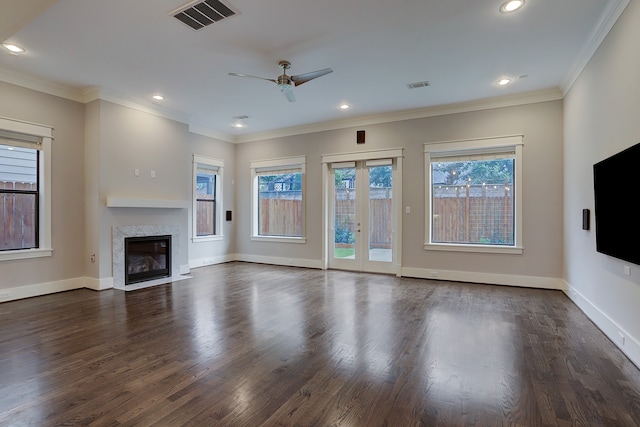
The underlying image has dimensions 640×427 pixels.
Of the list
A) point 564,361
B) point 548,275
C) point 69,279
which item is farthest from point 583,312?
point 69,279

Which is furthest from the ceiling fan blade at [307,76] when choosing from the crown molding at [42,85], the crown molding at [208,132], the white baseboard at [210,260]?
the white baseboard at [210,260]

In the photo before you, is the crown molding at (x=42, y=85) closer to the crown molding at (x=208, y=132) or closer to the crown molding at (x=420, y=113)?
the crown molding at (x=208, y=132)

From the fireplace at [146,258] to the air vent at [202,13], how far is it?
3.78 meters

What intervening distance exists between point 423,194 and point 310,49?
3.45 meters

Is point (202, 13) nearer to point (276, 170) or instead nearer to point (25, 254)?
point (25, 254)

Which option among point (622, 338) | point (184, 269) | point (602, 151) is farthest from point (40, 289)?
point (602, 151)

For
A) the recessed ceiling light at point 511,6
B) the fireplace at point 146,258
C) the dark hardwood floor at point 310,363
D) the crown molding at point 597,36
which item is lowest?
the dark hardwood floor at point 310,363

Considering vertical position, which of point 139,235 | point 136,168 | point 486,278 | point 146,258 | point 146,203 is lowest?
point 486,278

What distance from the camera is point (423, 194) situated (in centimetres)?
620

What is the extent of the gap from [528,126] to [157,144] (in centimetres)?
648

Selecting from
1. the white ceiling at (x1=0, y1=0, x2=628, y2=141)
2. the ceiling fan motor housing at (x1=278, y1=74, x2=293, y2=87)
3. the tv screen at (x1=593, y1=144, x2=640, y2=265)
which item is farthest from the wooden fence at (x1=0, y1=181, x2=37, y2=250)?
the tv screen at (x1=593, y1=144, x2=640, y2=265)

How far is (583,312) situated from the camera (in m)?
4.09

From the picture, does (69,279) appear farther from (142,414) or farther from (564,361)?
(564,361)

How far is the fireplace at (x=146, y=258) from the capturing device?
5.59 meters
